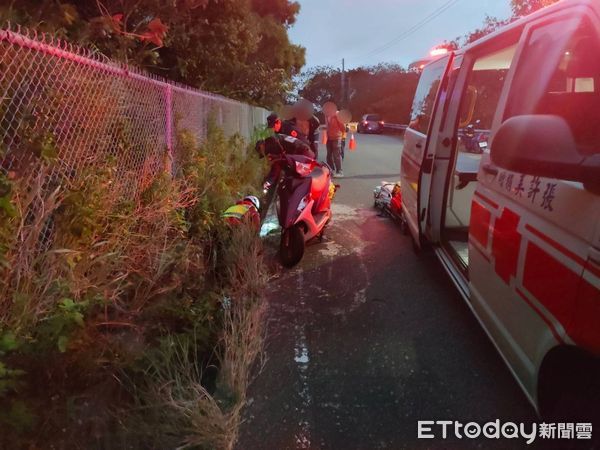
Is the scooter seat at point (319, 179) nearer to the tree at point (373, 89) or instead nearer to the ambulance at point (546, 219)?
the ambulance at point (546, 219)

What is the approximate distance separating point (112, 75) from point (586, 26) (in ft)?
10.4

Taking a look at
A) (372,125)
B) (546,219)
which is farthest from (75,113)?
(372,125)

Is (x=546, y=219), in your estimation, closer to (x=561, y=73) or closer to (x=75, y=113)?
(x=561, y=73)

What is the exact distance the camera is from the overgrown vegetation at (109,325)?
2211 millimetres

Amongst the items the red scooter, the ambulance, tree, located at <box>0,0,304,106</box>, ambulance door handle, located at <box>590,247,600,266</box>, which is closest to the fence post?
tree, located at <box>0,0,304,106</box>

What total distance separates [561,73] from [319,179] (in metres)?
2.72

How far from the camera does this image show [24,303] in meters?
2.30

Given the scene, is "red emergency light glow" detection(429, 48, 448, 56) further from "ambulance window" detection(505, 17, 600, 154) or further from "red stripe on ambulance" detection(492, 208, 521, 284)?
"red stripe on ambulance" detection(492, 208, 521, 284)

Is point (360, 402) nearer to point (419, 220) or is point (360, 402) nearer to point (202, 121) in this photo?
point (419, 220)

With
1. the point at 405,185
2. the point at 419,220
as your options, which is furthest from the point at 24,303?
the point at 405,185

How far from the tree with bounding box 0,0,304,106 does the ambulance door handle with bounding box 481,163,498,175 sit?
10.9ft

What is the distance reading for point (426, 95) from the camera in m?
5.12

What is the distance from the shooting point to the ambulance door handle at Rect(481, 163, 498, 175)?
8.48 ft

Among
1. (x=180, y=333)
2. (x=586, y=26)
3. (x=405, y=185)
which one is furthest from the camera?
(x=405, y=185)
